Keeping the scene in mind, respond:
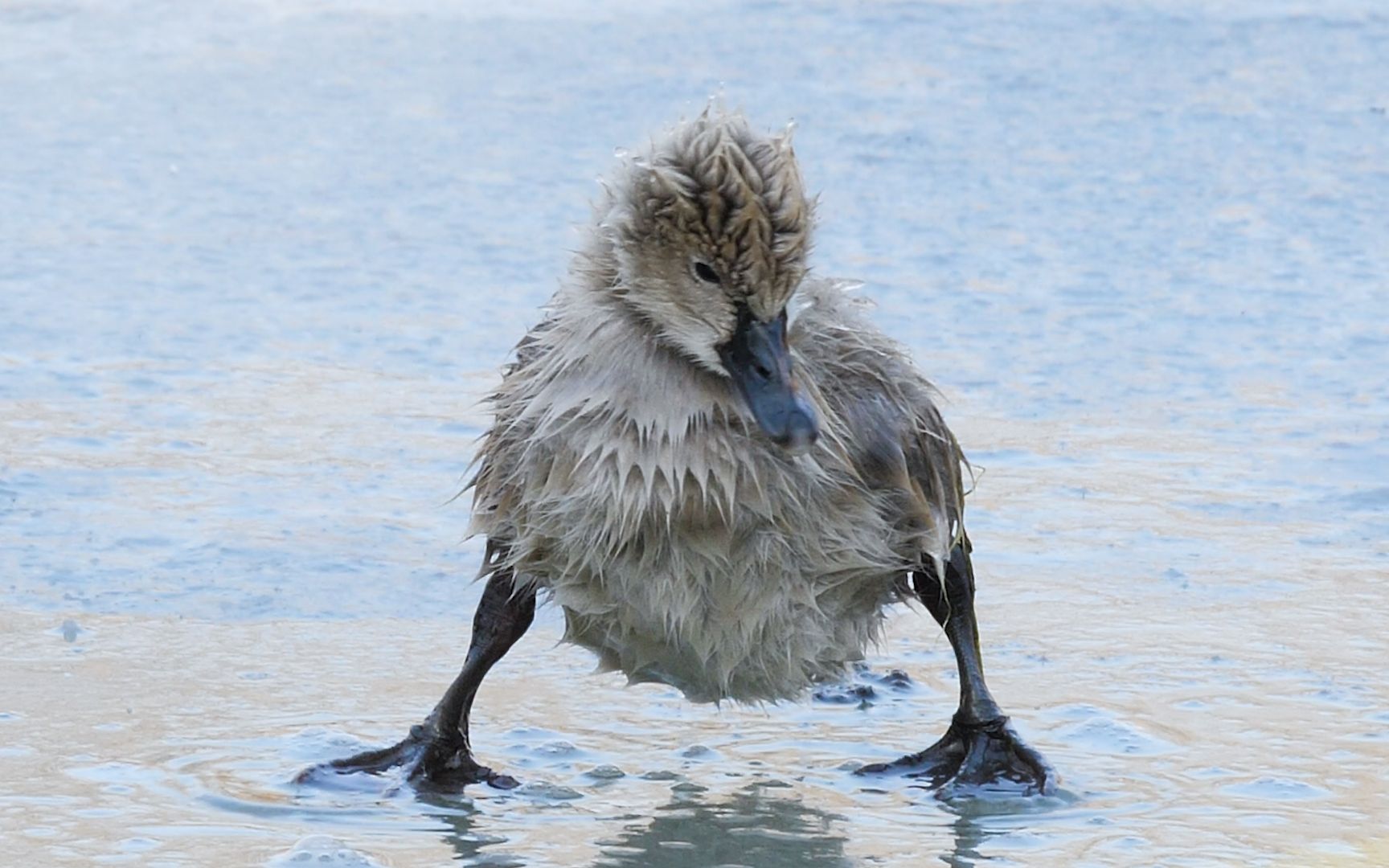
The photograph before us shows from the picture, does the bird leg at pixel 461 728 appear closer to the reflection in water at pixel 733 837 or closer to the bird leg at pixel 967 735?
the reflection in water at pixel 733 837

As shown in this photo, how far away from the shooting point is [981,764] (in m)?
4.15

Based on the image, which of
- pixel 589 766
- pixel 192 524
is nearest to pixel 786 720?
pixel 589 766

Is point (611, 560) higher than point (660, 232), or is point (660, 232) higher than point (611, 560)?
point (660, 232)

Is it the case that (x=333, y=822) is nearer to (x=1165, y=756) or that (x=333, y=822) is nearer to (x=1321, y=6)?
(x=1165, y=756)

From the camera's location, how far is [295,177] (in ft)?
30.7

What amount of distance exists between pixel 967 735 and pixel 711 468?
81cm

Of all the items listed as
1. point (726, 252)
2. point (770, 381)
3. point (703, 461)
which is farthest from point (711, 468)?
point (726, 252)

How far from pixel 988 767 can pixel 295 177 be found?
597 centimetres

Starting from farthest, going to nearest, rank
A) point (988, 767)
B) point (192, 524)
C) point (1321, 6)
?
point (1321, 6), point (192, 524), point (988, 767)

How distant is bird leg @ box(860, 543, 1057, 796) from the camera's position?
414 centimetres

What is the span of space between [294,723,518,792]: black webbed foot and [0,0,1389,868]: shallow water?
86 mm

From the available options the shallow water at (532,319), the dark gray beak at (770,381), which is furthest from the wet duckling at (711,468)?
the shallow water at (532,319)

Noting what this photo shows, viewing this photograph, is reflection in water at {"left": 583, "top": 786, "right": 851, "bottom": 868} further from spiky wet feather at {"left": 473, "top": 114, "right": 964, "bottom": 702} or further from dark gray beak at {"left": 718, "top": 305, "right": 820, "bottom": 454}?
dark gray beak at {"left": 718, "top": 305, "right": 820, "bottom": 454}

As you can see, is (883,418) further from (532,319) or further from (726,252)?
(532,319)
